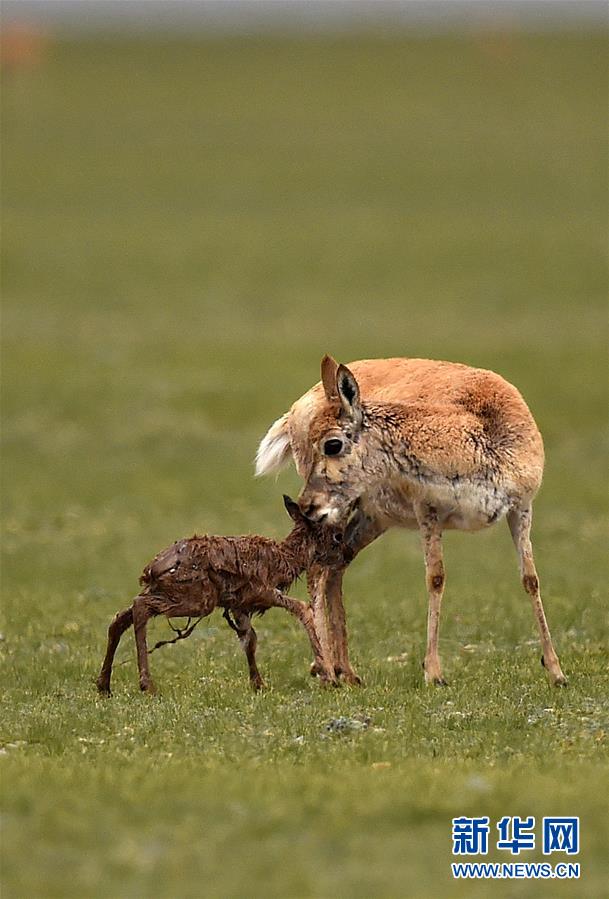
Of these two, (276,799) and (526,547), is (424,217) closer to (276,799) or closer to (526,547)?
(526,547)

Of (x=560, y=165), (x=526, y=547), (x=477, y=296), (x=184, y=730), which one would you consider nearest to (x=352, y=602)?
(x=526, y=547)

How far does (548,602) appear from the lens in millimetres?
16203

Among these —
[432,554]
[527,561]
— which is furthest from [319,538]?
[527,561]

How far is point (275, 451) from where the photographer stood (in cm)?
1403

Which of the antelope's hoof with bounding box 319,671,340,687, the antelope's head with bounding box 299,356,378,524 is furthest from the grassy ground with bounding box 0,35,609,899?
the antelope's head with bounding box 299,356,378,524

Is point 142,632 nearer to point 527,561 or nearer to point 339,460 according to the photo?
point 339,460

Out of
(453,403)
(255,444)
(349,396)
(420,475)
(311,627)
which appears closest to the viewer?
(311,627)

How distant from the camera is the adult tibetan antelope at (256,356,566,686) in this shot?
1264 cm

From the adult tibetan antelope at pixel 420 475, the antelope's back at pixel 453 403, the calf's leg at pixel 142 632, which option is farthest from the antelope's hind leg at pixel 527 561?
the calf's leg at pixel 142 632

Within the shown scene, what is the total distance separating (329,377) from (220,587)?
1.81 meters

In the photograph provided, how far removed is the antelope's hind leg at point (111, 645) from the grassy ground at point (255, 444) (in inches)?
7.6

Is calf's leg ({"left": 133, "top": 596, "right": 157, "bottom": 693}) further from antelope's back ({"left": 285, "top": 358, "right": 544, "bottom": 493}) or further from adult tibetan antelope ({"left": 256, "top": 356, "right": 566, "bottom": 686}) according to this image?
antelope's back ({"left": 285, "top": 358, "right": 544, "bottom": 493})

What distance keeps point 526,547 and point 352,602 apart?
13.5ft

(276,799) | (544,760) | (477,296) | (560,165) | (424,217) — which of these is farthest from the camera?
(560,165)
